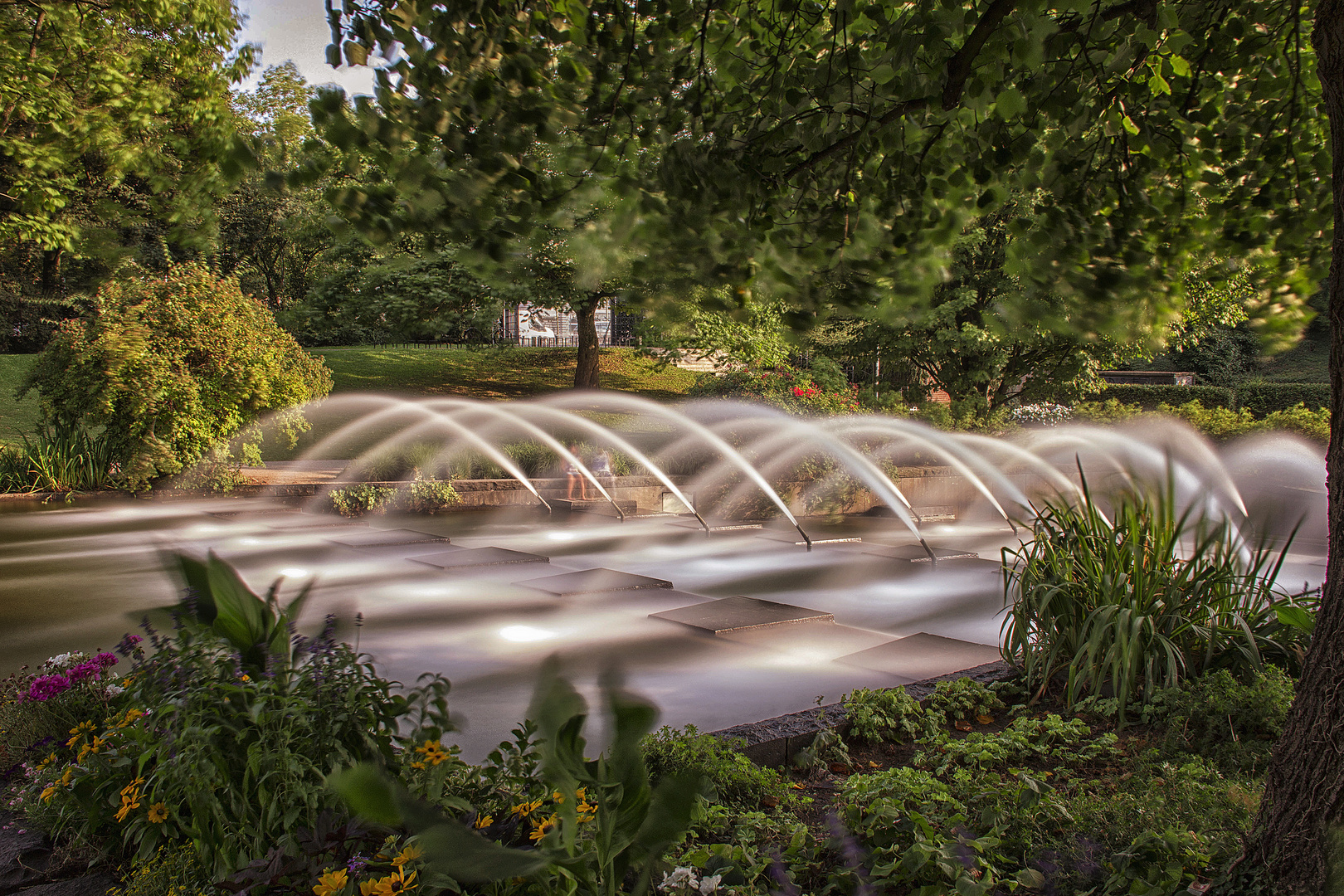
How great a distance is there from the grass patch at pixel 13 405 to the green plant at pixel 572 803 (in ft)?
70.6

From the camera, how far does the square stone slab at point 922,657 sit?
5.13m

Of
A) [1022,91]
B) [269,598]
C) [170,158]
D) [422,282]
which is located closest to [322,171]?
[269,598]

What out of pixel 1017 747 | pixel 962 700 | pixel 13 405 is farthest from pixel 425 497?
pixel 13 405

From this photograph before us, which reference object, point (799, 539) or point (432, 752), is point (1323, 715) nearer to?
point (432, 752)

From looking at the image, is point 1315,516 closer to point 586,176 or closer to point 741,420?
point 741,420

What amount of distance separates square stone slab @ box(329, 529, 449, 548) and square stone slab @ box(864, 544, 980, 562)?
15.8ft

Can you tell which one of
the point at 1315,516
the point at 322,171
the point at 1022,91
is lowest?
the point at 1315,516

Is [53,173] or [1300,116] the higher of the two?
[53,173]

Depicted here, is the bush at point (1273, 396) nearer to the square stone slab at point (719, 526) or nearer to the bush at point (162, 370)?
the square stone slab at point (719, 526)

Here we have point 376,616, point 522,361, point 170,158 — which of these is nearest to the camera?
point 376,616

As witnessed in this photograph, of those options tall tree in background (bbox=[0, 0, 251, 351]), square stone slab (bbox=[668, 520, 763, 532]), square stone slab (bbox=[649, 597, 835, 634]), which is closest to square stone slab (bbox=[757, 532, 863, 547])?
square stone slab (bbox=[668, 520, 763, 532])

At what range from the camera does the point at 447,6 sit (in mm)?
3002

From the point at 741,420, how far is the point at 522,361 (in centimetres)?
2059

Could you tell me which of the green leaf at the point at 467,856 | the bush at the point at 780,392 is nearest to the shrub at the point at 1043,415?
the bush at the point at 780,392
